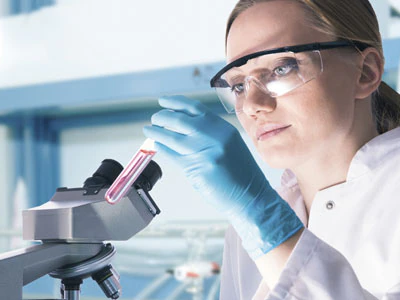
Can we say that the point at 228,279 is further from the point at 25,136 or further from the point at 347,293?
the point at 25,136

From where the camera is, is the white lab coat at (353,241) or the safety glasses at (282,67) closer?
the white lab coat at (353,241)

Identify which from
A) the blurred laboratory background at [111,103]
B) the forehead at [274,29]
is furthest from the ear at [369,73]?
the blurred laboratory background at [111,103]

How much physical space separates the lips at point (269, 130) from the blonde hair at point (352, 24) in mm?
199

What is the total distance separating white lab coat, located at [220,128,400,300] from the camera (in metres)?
0.73

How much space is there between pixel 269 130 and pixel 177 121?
0.22 meters

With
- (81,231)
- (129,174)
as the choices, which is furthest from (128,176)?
(81,231)

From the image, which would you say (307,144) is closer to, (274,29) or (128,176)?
(274,29)

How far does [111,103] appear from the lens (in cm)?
377

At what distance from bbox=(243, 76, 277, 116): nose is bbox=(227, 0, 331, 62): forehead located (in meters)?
0.07

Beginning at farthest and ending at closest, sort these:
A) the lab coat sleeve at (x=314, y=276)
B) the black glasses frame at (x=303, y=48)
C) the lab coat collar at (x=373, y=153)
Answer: the lab coat collar at (x=373, y=153)
the black glasses frame at (x=303, y=48)
the lab coat sleeve at (x=314, y=276)

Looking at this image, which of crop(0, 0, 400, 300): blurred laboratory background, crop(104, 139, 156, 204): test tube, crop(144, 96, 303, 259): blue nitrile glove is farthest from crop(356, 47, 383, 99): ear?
crop(0, 0, 400, 300): blurred laboratory background

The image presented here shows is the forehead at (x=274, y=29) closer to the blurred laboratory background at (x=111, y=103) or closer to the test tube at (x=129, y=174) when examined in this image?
the test tube at (x=129, y=174)

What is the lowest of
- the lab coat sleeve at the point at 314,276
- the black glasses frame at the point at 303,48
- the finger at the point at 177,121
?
the lab coat sleeve at the point at 314,276

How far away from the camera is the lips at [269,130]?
909 millimetres
